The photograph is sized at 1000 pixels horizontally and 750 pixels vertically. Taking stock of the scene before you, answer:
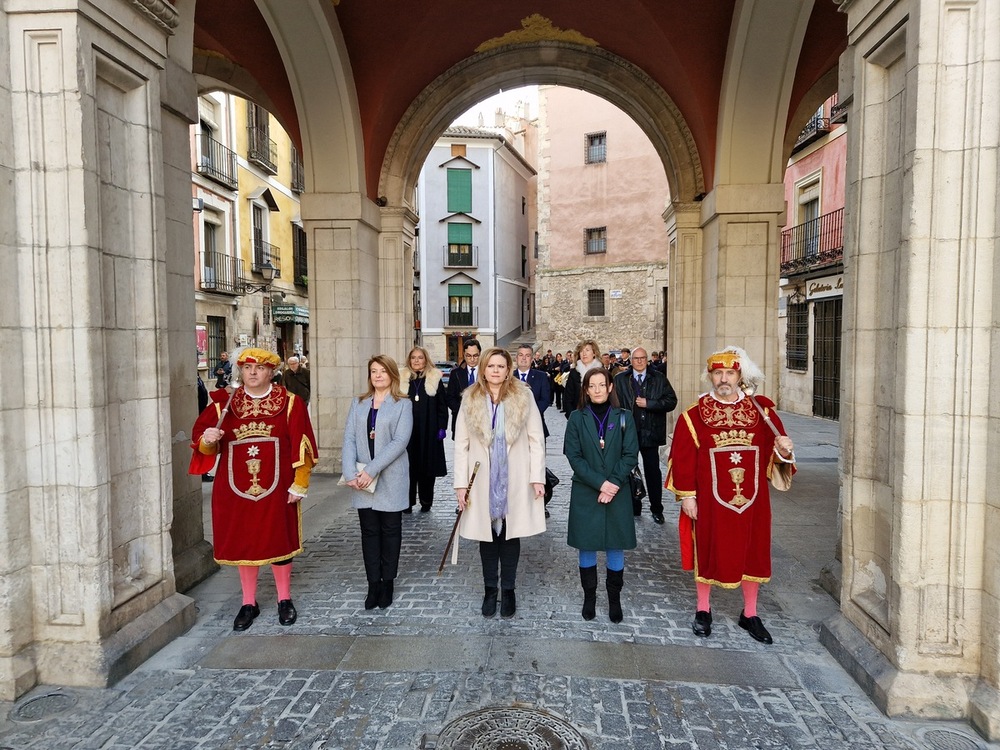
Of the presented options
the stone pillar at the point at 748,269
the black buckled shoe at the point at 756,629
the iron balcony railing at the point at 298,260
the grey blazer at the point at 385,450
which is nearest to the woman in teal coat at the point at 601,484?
the black buckled shoe at the point at 756,629

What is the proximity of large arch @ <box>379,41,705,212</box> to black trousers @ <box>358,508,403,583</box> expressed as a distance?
6222 mm

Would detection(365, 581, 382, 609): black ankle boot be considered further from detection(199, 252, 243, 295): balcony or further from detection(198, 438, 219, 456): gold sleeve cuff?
detection(199, 252, 243, 295): balcony

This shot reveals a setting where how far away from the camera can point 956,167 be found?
9.37 ft

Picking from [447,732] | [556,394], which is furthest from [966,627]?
[556,394]

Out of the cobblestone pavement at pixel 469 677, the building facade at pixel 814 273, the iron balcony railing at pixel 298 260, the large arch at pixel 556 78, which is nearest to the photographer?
the cobblestone pavement at pixel 469 677

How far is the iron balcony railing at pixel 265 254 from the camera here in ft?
68.9

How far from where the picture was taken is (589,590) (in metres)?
Result: 3.96

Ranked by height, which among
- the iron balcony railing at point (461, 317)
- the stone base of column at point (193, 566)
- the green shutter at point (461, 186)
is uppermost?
the green shutter at point (461, 186)

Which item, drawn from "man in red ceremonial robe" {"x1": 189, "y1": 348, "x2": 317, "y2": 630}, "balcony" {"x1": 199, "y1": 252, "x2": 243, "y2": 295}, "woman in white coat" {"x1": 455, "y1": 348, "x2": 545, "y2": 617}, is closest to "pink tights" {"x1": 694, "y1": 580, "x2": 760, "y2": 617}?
"woman in white coat" {"x1": 455, "y1": 348, "x2": 545, "y2": 617}

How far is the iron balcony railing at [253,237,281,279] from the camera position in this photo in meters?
21.0

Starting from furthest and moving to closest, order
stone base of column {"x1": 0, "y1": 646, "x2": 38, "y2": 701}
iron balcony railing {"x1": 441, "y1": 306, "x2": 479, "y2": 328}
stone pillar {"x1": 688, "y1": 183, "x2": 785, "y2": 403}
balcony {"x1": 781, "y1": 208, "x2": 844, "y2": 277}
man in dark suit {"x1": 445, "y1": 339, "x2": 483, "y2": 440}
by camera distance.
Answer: iron balcony railing {"x1": 441, "y1": 306, "x2": 479, "y2": 328} → balcony {"x1": 781, "y1": 208, "x2": 844, "y2": 277} → stone pillar {"x1": 688, "y1": 183, "x2": 785, "y2": 403} → man in dark suit {"x1": 445, "y1": 339, "x2": 483, "y2": 440} → stone base of column {"x1": 0, "y1": 646, "x2": 38, "y2": 701}

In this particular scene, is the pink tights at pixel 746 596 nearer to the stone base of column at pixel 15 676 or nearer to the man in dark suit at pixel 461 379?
the man in dark suit at pixel 461 379

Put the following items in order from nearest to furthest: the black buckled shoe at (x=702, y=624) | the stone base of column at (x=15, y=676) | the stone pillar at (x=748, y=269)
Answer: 1. the stone base of column at (x=15, y=676)
2. the black buckled shoe at (x=702, y=624)
3. the stone pillar at (x=748, y=269)

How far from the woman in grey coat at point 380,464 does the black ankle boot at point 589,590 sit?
1237mm
